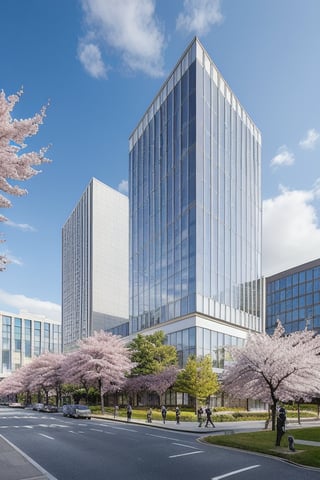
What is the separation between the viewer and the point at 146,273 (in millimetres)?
66500

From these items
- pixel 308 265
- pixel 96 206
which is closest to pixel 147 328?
pixel 308 265

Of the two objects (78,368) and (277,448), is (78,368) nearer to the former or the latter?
(78,368)

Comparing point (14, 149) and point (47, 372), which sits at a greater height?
point (14, 149)

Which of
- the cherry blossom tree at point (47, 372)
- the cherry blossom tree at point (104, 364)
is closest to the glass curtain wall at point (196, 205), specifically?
the cherry blossom tree at point (104, 364)

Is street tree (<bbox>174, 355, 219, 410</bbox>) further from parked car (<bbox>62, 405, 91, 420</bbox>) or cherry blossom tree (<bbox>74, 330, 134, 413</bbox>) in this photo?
parked car (<bbox>62, 405, 91, 420</bbox>)

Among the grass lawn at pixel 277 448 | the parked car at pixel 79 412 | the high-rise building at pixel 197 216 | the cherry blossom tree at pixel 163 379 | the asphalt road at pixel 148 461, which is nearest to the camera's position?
the asphalt road at pixel 148 461

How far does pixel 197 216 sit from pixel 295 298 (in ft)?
157

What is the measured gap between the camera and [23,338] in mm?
123125

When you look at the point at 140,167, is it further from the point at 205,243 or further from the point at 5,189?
the point at 5,189

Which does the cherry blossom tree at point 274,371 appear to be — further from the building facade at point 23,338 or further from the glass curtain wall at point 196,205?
the building facade at point 23,338

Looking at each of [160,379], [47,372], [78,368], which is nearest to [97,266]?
[47,372]

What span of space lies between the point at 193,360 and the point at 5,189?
3816 cm

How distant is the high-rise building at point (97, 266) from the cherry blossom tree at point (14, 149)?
91678 mm

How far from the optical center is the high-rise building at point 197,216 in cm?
5397
